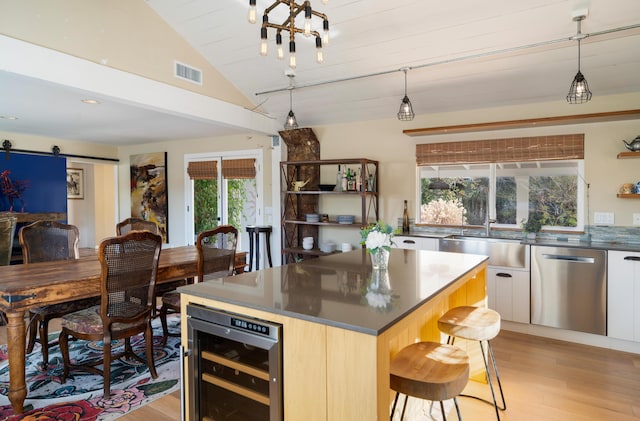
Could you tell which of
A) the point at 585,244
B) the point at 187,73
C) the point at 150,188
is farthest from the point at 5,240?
the point at 585,244

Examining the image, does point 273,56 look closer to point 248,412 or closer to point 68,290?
point 68,290

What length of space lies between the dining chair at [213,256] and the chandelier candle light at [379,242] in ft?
4.49

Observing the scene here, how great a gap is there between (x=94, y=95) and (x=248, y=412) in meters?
2.96

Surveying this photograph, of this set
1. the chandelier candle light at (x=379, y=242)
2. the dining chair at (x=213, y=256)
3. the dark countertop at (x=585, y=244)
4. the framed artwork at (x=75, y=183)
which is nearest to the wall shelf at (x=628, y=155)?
the dark countertop at (x=585, y=244)

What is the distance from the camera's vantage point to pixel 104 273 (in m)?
2.53

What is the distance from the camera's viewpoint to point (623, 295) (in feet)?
10.9

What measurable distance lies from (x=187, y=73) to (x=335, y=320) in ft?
11.7

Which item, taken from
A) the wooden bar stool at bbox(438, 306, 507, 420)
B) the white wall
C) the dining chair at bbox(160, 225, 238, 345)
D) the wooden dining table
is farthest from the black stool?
the wooden bar stool at bbox(438, 306, 507, 420)

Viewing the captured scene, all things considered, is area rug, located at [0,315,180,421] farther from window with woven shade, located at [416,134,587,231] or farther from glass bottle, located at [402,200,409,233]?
window with woven shade, located at [416,134,587,231]

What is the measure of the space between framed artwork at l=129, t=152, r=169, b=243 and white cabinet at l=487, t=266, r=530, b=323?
557 centimetres

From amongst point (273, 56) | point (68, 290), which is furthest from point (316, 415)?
point (273, 56)

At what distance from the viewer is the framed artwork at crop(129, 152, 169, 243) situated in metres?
7.26

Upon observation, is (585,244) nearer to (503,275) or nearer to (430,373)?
(503,275)

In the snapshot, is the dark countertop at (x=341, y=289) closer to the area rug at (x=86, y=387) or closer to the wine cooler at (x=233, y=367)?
the wine cooler at (x=233, y=367)
